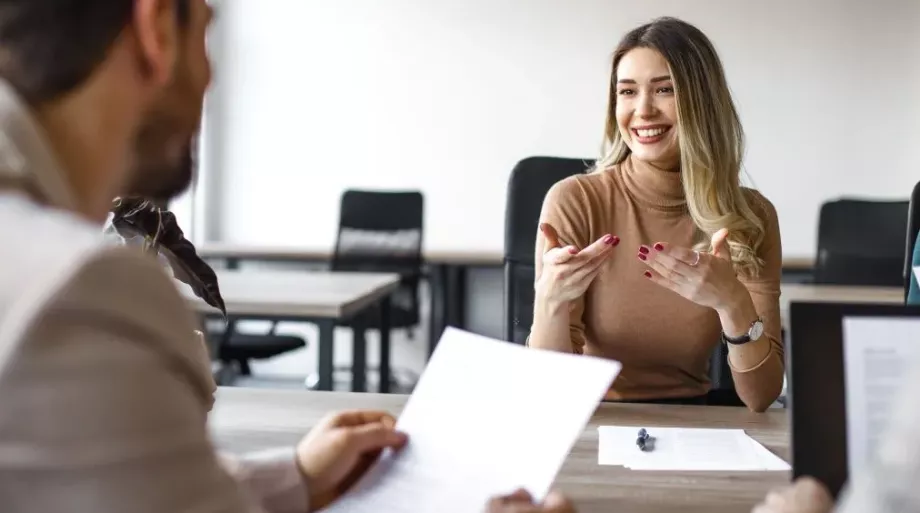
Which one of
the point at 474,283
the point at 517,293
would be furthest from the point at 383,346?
the point at 517,293

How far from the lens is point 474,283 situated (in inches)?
179

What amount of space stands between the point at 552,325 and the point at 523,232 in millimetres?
422

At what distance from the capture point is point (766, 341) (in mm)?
1324

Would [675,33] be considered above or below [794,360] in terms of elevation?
above

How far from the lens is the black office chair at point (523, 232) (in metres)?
1.76

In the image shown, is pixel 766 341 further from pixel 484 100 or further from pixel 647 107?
pixel 484 100

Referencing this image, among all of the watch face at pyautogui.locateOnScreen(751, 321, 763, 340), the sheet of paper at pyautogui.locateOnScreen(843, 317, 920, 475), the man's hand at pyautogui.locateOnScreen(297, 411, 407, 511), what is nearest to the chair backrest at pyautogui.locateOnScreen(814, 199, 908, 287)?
the watch face at pyautogui.locateOnScreen(751, 321, 763, 340)

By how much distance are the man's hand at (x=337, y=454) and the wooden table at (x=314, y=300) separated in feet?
4.33

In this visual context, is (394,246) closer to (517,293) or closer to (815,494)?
(517,293)

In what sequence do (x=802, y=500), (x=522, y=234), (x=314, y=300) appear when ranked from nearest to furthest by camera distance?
(x=802, y=500) < (x=522, y=234) < (x=314, y=300)

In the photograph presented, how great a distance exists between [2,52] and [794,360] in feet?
1.99

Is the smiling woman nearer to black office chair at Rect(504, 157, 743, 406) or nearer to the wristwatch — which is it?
the wristwatch

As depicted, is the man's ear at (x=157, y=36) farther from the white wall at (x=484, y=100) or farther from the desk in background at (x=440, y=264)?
the white wall at (x=484, y=100)

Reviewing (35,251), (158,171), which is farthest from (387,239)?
(35,251)
